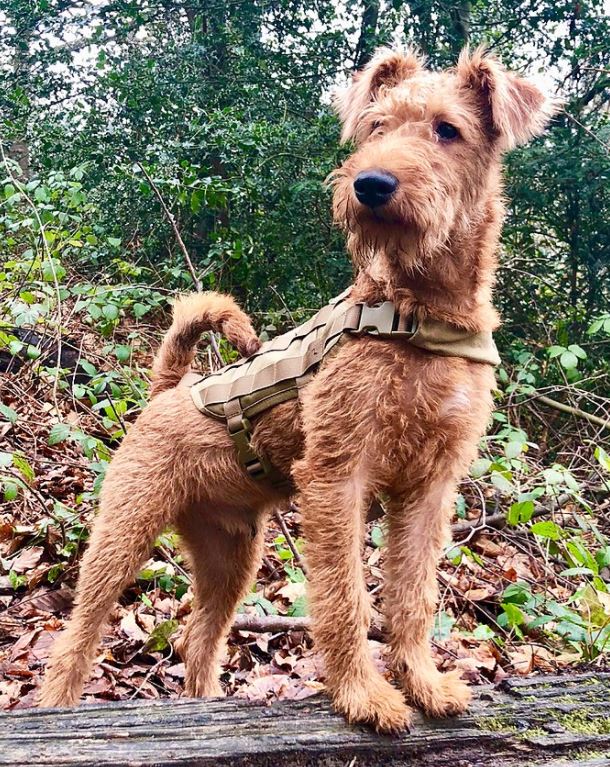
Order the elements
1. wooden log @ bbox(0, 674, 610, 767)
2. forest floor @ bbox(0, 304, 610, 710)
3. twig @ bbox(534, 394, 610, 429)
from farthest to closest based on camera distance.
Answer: twig @ bbox(534, 394, 610, 429) < forest floor @ bbox(0, 304, 610, 710) < wooden log @ bbox(0, 674, 610, 767)

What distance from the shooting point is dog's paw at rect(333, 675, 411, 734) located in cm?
208

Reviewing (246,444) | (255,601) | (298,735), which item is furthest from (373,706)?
(255,601)

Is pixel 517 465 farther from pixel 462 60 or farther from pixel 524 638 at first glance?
pixel 462 60

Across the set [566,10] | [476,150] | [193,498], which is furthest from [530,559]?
[566,10]

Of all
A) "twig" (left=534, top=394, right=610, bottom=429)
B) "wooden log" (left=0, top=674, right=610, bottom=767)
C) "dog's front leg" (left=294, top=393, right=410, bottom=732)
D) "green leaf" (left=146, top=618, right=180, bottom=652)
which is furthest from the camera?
"twig" (left=534, top=394, right=610, bottom=429)

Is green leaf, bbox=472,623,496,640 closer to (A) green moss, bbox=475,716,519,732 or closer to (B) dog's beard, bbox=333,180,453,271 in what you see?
(A) green moss, bbox=475,716,519,732

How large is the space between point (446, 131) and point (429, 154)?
18cm

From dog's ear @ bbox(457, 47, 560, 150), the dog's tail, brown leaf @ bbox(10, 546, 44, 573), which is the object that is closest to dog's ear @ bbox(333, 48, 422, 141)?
dog's ear @ bbox(457, 47, 560, 150)

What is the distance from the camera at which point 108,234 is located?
25.9ft

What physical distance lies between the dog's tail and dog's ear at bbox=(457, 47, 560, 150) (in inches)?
52.4

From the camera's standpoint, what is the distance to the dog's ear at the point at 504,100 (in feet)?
7.75

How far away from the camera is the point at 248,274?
7547 mm

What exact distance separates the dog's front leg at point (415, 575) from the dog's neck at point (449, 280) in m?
0.60

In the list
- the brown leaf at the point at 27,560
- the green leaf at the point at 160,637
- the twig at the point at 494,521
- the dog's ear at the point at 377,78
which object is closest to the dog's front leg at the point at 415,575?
the dog's ear at the point at 377,78
